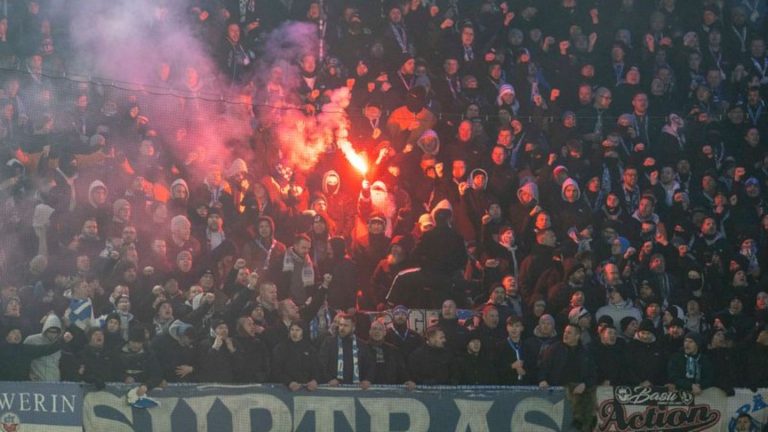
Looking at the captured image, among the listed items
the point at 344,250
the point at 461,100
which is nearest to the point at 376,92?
the point at 461,100

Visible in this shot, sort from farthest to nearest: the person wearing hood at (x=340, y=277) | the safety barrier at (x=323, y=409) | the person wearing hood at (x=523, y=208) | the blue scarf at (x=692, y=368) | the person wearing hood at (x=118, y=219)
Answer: the person wearing hood at (x=118, y=219)
the person wearing hood at (x=523, y=208)
the person wearing hood at (x=340, y=277)
the blue scarf at (x=692, y=368)
the safety barrier at (x=323, y=409)

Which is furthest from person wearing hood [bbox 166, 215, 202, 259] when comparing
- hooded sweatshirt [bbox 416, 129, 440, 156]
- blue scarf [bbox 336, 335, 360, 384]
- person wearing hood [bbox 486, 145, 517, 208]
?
person wearing hood [bbox 486, 145, 517, 208]

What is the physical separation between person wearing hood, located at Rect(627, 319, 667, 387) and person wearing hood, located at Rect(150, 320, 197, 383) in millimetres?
3550

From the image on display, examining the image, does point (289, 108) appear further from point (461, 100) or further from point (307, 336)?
point (307, 336)

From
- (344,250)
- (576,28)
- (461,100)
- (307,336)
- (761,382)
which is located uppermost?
(576,28)

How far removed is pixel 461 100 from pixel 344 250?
2.05m

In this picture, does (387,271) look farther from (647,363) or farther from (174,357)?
(647,363)

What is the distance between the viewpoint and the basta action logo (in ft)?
30.5

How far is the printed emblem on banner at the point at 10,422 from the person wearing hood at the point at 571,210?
495 cm

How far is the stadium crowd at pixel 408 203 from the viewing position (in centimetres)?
953

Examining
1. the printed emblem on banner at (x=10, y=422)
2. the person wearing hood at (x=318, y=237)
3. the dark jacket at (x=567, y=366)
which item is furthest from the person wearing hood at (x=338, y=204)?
the printed emblem on banner at (x=10, y=422)

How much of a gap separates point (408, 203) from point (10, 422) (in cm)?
394

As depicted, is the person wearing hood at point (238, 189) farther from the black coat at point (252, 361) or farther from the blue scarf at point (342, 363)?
the blue scarf at point (342, 363)

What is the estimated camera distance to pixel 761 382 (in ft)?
31.2
